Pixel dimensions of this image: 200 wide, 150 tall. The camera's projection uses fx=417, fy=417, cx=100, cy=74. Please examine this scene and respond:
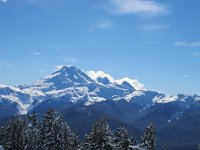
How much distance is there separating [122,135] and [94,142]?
16.0ft

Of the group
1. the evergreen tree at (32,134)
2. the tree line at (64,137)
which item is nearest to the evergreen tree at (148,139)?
the tree line at (64,137)

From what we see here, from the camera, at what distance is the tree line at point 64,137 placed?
50688mm

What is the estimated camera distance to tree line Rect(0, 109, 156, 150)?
50.7m

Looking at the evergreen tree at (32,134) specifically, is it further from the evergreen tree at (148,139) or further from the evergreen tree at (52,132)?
the evergreen tree at (148,139)

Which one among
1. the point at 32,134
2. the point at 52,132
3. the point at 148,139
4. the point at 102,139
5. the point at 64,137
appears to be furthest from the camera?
the point at 32,134

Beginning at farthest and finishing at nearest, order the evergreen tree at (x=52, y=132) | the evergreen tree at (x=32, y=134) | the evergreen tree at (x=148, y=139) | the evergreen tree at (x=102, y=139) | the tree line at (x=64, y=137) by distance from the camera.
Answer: the evergreen tree at (x=32, y=134), the evergreen tree at (x=52, y=132), the evergreen tree at (x=148, y=139), the tree line at (x=64, y=137), the evergreen tree at (x=102, y=139)

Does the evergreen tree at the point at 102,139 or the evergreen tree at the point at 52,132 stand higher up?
the evergreen tree at the point at 52,132

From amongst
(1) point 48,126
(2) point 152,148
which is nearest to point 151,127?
(2) point 152,148

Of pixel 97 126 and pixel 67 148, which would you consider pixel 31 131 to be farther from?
pixel 97 126

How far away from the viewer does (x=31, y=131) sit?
99.6m

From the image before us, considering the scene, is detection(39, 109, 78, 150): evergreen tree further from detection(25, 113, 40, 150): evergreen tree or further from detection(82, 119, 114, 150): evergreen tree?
detection(25, 113, 40, 150): evergreen tree

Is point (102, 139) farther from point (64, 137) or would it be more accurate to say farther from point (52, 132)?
point (64, 137)

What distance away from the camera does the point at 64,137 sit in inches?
3233

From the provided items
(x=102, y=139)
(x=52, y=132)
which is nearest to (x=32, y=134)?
(x=52, y=132)
